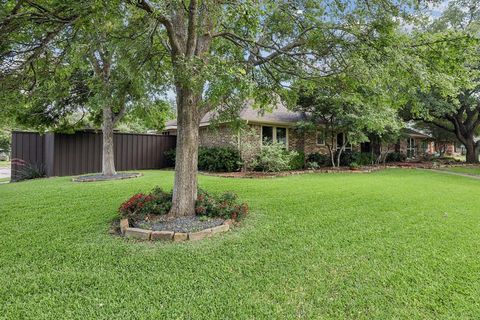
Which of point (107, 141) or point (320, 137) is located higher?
point (320, 137)

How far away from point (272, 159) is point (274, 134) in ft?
8.26

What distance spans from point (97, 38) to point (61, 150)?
8.63 m

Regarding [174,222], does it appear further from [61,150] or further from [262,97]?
[61,150]

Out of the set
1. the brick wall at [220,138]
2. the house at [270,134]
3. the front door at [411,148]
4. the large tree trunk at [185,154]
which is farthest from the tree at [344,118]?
the front door at [411,148]

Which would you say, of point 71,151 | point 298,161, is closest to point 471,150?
point 298,161

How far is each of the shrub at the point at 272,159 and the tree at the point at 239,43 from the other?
643 cm

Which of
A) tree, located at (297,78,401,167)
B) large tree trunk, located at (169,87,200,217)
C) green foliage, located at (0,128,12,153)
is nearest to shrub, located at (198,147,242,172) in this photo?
tree, located at (297,78,401,167)

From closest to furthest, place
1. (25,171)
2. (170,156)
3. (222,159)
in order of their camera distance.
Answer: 1. (25,171)
2. (222,159)
3. (170,156)

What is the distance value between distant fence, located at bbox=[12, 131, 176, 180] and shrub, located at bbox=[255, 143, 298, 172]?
6.39m

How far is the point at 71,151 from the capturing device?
12289 mm

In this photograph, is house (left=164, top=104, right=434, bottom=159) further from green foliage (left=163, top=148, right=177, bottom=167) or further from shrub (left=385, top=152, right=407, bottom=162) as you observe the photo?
shrub (left=385, top=152, right=407, bottom=162)

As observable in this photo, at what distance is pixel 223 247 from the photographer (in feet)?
12.8

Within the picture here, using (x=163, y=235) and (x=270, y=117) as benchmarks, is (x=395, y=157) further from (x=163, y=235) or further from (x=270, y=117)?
(x=163, y=235)

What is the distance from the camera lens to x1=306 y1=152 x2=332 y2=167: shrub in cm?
1578
